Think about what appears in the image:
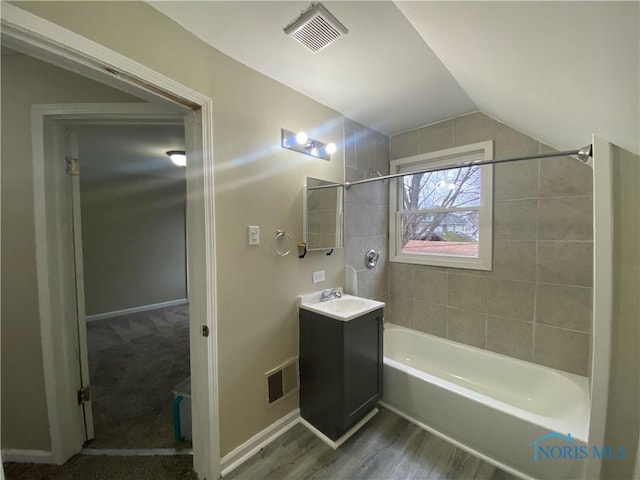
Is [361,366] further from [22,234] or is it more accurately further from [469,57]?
[22,234]

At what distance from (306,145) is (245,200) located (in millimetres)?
700

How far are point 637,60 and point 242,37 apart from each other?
5.15 ft

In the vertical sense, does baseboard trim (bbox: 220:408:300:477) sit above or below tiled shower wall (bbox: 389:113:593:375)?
below

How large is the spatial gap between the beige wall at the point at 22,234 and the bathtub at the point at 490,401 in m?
2.37

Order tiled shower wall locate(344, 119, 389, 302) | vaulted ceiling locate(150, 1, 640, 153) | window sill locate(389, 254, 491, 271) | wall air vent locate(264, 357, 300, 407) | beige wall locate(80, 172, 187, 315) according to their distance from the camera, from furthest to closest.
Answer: beige wall locate(80, 172, 187, 315)
tiled shower wall locate(344, 119, 389, 302)
window sill locate(389, 254, 491, 271)
wall air vent locate(264, 357, 300, 407)
vaulted ceiling locate(150, 1, 640, 153)

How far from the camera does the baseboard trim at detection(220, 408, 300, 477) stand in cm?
146

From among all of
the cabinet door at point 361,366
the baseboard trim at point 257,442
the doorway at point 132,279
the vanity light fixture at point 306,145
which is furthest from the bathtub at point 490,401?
the vanity light fixture at point 306,145

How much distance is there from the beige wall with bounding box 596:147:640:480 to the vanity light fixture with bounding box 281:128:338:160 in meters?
1.57

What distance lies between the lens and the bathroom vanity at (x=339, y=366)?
160 centimetres

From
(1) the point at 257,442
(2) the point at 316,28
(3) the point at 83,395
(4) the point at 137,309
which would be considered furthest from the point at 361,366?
(4) the point at 137,309

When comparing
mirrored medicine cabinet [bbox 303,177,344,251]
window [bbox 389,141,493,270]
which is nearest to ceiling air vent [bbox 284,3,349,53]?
mirrored medicine cabinet [bbox 303,177,344,251]

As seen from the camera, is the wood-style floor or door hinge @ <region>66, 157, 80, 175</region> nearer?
the wood-style floor

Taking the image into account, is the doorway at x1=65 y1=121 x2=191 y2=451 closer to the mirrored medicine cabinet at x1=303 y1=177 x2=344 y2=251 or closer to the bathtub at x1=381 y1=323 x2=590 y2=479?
the mirrored medicine cabinet at x1=303 y1=177 x2=344 y2=251

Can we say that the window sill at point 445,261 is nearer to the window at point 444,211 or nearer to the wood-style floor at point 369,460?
the window at point 444,211
